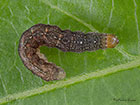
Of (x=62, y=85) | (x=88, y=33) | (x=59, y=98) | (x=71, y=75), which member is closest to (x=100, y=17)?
(x=88, y=33)

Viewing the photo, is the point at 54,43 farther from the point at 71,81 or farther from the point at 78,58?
the point at 71,81

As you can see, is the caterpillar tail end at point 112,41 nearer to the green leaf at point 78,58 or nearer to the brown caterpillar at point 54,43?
the brown caterpillar at point 54,43

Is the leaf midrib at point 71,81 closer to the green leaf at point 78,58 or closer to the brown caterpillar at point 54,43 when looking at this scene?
the green leaf at point 78,58

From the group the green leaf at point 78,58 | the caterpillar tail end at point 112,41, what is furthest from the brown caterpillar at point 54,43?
the green leaf at point 78,58

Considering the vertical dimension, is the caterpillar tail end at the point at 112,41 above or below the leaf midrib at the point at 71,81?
above

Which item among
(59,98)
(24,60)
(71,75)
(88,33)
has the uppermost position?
(88,33)

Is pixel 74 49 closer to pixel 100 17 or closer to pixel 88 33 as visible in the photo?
pixel 88 33

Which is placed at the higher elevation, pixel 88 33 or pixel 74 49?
pixel 88 33
